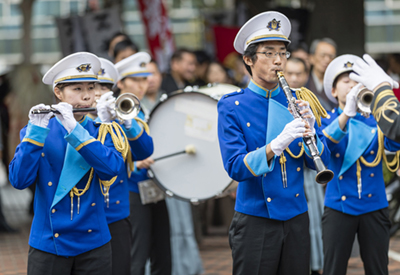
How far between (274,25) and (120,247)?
209 centimetres

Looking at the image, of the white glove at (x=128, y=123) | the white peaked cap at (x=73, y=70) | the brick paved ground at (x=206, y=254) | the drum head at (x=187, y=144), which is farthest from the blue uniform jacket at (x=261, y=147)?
the brick paved ground at (x=206, y=254)

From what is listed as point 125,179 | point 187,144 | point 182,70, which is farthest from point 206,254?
point 125,179

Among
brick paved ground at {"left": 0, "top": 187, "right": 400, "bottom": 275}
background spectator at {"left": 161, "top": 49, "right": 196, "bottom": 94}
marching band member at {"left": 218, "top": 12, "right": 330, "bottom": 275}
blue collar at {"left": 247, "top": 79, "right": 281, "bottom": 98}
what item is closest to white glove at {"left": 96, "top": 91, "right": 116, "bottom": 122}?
marching band member at {"left": 218, "top": 12, "right": 330, "bottom": 275}

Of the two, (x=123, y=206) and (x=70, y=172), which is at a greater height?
(x=70, y=172)

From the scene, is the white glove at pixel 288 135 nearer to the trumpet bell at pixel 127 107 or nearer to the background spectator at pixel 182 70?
the trumpet bell at pixel 127 107

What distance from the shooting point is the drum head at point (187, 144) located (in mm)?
5465

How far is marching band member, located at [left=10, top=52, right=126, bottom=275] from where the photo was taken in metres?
3.72

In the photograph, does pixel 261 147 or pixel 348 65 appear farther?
pixel 348 65

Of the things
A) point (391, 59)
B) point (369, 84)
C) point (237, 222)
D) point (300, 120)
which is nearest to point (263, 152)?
point (300, 120)

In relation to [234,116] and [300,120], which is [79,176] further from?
[300,120]

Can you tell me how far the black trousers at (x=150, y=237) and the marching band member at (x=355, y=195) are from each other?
1.59 metres

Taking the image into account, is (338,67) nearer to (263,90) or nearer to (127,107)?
(263,90)

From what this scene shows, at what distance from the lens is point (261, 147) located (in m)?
3.77

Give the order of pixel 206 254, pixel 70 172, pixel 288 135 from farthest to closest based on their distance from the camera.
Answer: pixel 206 254, pixel 70 172, pixel 288 135
